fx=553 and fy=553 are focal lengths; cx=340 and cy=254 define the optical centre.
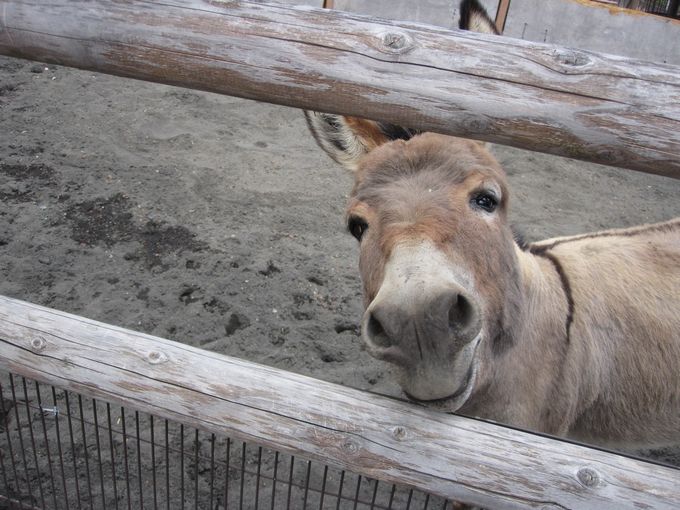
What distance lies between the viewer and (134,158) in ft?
18.0

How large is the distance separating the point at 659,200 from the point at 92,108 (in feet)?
20.4

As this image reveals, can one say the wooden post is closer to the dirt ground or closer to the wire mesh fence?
the dirt ground

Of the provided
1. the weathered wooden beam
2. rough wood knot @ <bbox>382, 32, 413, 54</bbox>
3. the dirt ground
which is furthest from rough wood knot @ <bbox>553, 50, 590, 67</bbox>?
the dirt ground

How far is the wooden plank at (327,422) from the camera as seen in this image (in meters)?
1.50

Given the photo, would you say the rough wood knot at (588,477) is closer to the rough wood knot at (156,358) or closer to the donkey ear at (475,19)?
the rough wood knot at (156,358)

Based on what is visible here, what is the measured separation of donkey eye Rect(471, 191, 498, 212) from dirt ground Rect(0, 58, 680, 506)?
186cm

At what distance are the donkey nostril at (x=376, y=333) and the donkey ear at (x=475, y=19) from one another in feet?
4.04

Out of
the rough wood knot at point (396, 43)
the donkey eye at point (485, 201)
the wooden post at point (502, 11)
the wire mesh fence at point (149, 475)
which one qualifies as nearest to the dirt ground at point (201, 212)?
the wire mesh fence at point (149, 475)

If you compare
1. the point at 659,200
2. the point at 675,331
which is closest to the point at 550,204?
the point at 659,200

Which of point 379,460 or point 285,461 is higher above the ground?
point 379,460

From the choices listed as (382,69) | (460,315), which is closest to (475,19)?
(382,69)

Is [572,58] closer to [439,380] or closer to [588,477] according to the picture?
[439,380]

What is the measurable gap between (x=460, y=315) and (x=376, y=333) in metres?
0.25

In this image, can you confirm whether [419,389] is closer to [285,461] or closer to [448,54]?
[448,54]
